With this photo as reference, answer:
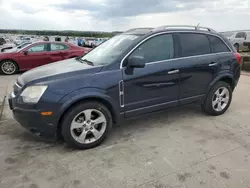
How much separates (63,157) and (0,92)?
4447 mm

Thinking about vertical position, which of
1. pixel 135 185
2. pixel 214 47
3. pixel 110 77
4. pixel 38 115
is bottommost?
pixel 135 185

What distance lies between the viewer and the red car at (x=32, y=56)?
962 centimetres

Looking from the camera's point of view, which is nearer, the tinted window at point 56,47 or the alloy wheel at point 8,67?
the alloy wheel at point 8,67

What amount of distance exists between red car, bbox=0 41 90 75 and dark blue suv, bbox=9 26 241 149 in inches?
249

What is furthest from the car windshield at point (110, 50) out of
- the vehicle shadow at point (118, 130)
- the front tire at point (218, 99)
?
the front tire at point (218, 99)

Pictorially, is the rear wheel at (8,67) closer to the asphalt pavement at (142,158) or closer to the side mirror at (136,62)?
the asphalt pavement at (142,158)

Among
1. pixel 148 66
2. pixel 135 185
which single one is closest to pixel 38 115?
pixel 135 185

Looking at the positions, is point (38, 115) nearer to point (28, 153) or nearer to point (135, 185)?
point (28, 153)

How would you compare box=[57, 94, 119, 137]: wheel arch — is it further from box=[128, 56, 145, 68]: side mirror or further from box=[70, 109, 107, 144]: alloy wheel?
box=[128, 56, 145, 68]: side mirror

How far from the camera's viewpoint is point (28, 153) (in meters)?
3.15

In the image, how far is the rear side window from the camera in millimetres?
4281

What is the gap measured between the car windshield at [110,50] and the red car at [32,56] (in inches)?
248

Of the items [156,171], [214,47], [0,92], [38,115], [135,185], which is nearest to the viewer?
[135,185]

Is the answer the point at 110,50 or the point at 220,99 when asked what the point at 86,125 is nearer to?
the point at 110,50
